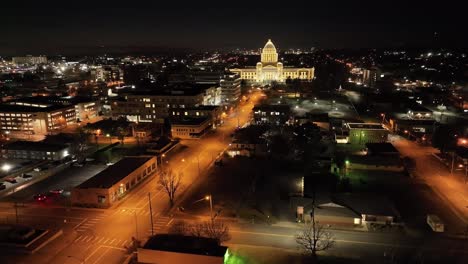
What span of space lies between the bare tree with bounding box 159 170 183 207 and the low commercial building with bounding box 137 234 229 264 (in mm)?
6193

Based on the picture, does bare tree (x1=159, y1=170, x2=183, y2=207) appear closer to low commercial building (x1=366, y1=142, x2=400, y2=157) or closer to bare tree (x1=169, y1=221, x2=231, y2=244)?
bare tree (x1=169, y1=221, x2=231, y2=244)

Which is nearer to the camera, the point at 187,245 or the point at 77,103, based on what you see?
the point at 187,245

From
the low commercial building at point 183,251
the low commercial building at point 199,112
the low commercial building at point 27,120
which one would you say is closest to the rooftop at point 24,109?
the low commercial building at point 27,120

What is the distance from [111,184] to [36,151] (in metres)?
13.2

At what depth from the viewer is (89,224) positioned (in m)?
20.1

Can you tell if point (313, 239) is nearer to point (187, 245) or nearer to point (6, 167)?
point (187, 245)

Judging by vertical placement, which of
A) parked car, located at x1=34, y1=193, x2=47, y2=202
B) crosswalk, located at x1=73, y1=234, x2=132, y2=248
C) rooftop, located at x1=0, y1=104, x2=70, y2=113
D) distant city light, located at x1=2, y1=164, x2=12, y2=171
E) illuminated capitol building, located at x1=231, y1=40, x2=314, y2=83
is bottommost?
crosswalk, located at x1=73, y1=234, x2=132, y2=248

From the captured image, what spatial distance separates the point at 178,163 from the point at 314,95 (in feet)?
139

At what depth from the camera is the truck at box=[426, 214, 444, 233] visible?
61.2ft

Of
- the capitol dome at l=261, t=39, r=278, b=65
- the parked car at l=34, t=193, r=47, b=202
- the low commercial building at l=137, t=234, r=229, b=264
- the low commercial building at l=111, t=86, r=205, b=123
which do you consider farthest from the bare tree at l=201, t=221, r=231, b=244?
the capitol dome at l=261, t=39, r=278, b=65

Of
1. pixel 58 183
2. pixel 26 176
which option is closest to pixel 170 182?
pixel 58 183

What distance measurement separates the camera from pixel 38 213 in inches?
851

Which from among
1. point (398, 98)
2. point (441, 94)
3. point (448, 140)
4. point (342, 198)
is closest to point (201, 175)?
point (342, 198)

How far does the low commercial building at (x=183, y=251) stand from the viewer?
50.0 ft
